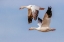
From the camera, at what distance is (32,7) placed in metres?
14.1

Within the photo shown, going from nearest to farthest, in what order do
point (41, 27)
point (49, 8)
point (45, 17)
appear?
1. point (49, 8)
2. point (45, 17)
3. point (41, 27)

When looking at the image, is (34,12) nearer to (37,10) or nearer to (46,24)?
(37,10)

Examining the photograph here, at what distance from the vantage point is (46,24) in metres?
15.0

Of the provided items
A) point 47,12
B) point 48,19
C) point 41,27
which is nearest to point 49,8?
point 47,12

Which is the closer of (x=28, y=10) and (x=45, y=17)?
(x=45, y=17)

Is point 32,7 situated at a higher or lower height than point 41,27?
higher

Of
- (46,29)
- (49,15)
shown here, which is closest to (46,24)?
(46,29)

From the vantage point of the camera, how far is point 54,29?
14633 millimetres

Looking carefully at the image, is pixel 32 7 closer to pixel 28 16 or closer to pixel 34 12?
pixel 34 12

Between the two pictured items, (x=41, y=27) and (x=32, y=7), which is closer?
(x=32, y=7)

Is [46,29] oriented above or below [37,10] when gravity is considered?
below

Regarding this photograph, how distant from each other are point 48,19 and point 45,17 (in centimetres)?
26

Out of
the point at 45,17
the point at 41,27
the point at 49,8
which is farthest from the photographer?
the point at 41,27

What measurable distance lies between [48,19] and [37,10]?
0.86m
